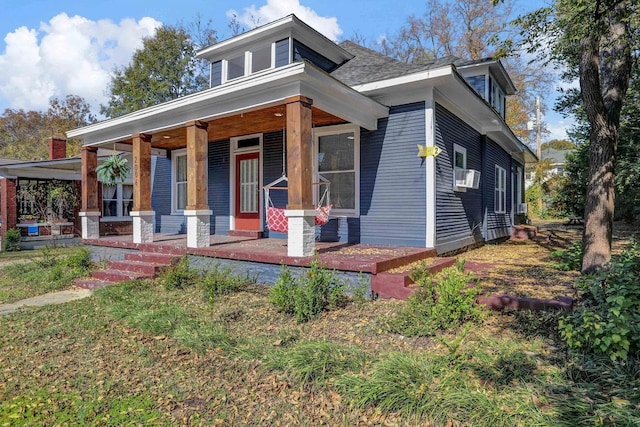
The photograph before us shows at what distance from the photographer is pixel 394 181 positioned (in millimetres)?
6789

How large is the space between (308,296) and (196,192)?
10.8 ft

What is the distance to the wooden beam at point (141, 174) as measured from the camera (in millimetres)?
7422

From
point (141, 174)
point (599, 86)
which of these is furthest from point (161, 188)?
point (599, 86)

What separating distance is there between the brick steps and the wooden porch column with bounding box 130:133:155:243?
0.56 m

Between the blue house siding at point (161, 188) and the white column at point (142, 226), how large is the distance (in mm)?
2865

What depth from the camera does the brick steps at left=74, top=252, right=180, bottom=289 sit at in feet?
20.1

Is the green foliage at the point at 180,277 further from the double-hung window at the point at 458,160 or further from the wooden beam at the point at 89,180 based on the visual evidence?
the double-hung window at the point at 458,160

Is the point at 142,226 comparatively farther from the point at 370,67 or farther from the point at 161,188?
the point at 370,67

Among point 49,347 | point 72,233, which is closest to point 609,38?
point 49,347

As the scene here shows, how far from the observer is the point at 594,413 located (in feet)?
6.95

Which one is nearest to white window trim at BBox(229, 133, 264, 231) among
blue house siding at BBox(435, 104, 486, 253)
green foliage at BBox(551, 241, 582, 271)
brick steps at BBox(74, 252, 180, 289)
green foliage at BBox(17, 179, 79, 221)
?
brick steps at BBox(74, 252, 180, 289)

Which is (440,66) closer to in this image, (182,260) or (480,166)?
(480,166)

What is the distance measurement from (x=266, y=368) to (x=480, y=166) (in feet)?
26.7

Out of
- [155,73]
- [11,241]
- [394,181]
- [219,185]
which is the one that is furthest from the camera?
[155,73]
